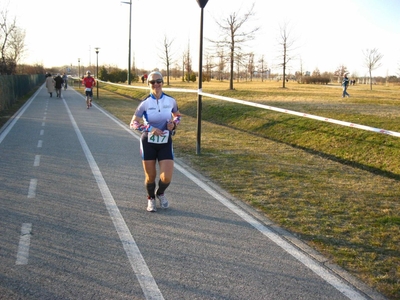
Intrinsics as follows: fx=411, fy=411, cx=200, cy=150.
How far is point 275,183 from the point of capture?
7.50 metres

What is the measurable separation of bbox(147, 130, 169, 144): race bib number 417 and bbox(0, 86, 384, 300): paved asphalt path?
1.02 meters

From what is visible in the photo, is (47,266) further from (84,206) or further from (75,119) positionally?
(75,119)

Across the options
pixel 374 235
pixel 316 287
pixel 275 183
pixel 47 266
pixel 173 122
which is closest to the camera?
pixel 316 287

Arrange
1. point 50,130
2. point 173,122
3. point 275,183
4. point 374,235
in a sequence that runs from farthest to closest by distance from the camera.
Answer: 1. point 50,130
2. point 275,183
3. point 173,122
4. point 374,235

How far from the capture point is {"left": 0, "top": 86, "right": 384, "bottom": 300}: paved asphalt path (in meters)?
3.69

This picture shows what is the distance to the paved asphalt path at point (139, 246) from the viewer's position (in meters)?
3.69

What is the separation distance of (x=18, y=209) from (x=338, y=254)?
436cm

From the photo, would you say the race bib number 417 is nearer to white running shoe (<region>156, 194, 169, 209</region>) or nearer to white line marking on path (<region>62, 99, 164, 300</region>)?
white running shoe (<region>156, 194, 169, 209</region>)

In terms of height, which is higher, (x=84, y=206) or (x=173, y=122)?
(x=173, y=122)

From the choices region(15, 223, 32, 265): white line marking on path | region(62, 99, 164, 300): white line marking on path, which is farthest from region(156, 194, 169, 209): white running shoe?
region(15, 223, 32, 265): white line marking on path

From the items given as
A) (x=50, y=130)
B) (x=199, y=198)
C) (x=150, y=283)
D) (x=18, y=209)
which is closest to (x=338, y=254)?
(x=150, y=283)

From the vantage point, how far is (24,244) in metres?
4.64

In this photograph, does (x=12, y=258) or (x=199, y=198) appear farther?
(x=199, y=198)

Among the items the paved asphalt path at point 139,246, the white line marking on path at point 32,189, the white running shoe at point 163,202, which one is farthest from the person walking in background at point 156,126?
the white line marking on path at point 32,189
